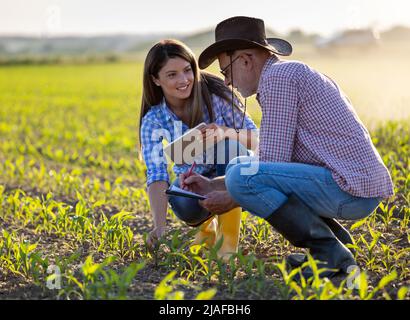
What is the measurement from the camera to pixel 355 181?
3.14 m

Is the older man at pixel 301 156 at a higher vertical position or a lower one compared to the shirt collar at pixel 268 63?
lower

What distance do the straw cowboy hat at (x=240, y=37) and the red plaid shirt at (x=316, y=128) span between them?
0.16m

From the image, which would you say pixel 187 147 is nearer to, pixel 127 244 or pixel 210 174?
pixel 210 174

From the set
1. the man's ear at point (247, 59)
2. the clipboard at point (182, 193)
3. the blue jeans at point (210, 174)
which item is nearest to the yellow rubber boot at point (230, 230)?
the blue jeans at point (210, 174)

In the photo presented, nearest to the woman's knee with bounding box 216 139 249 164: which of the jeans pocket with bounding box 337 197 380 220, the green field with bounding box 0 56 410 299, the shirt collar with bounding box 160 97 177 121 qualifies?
the shirt collar with bounding box 160 97 177 121

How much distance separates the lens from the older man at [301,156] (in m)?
3.11

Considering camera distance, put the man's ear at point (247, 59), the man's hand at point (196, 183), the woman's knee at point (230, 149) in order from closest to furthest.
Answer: the man's ear at point (247, 59) < the man's hand at point (196, 183) < the woman's knee at point (230, 149)

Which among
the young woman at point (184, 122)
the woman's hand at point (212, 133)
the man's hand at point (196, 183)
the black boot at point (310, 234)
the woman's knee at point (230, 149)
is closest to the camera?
the black boot at point (310, 234)

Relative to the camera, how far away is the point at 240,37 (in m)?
3.25

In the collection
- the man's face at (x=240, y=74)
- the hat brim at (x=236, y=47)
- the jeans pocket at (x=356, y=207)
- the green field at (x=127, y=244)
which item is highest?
the hat brim at (x=236, y=47)

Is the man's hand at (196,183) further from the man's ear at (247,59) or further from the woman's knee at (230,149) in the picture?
the man's ear at (247,59)

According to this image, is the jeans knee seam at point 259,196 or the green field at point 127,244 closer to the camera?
the green field at point 127,244
